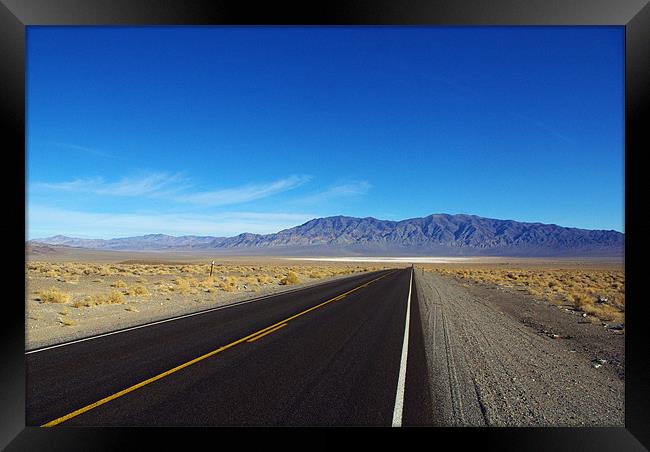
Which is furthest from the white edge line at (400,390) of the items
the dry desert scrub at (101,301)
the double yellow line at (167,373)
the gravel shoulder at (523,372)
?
the dry desert scrub at (101,301)

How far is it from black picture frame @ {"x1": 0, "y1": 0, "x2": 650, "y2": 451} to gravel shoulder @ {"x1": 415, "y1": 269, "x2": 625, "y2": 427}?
20.7 inches

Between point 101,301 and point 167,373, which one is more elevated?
point 167,373

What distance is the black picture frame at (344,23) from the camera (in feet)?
16.3

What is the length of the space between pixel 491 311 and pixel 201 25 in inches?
612

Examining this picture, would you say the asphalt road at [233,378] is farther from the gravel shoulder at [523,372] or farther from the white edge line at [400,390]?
the gravel shoulder at [523,372]

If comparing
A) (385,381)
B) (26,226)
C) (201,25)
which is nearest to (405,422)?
(385,381)

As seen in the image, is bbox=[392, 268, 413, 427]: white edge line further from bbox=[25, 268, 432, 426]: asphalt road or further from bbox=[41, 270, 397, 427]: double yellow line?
bbox=[41, 270, 397, 427]: double yellow line

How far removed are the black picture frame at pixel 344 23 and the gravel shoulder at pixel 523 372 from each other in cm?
53

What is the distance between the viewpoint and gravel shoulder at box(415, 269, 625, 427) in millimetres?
5801

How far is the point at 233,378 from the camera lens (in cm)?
694

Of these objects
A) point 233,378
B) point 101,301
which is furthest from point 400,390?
point 101,301

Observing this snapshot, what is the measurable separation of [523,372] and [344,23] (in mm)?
6612

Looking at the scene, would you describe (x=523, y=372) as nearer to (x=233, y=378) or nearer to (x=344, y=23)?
(x=233, y=378)

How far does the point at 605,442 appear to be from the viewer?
201 inches
